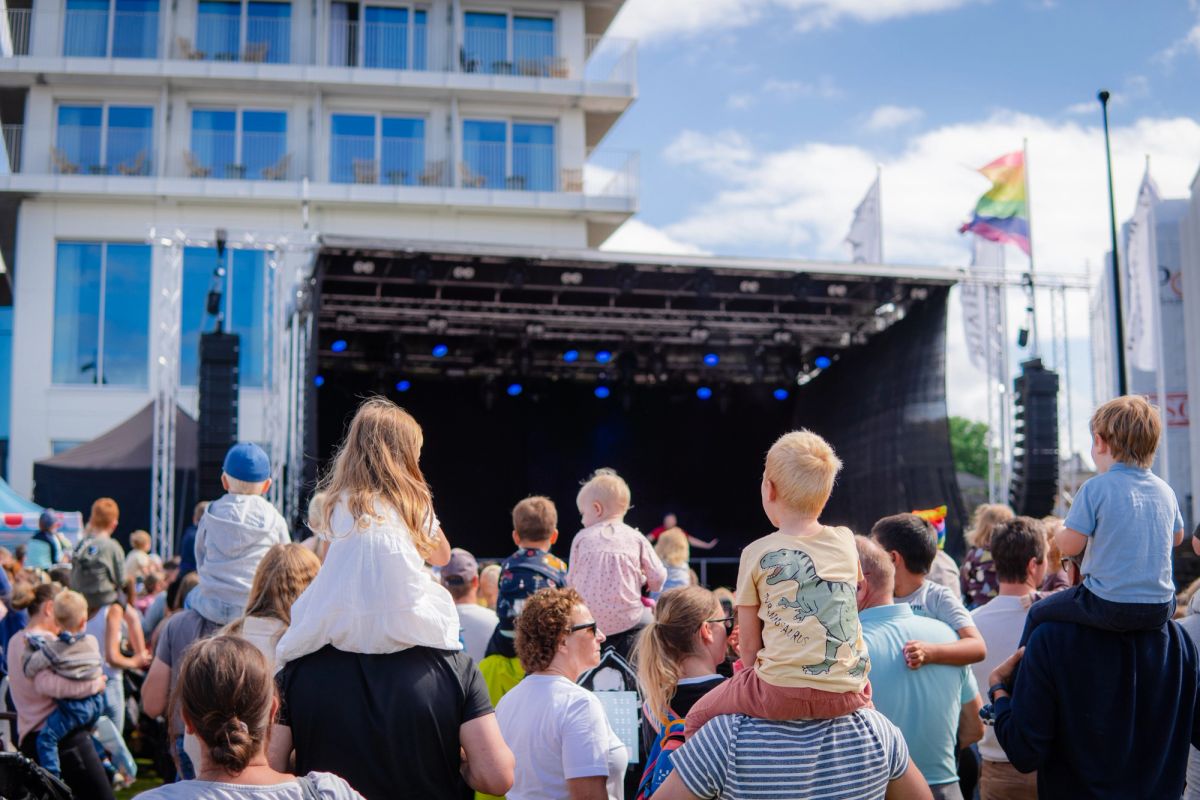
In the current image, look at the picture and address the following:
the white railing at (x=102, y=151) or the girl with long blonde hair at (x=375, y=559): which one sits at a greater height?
the white railing at (x=102, y=151)

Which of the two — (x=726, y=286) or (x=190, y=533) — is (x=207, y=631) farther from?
(x=726, y=286)

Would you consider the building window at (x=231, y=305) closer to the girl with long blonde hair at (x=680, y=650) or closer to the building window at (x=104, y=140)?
the building window at (x=104, y=140)

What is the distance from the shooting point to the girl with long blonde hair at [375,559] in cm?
239

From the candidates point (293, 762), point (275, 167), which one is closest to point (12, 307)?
point (275, 167)

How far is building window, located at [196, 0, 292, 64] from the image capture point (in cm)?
2345

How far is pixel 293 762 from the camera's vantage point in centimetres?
243

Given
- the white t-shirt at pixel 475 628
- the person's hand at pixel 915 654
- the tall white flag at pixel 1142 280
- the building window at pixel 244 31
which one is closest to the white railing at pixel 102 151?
the building window at pixel 244 31

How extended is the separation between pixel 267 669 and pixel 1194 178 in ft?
60.6

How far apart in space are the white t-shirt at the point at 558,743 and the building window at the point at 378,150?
21608 mm

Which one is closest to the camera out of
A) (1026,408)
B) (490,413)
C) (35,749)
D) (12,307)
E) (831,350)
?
(35,749)

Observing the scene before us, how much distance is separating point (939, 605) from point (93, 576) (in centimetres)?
553

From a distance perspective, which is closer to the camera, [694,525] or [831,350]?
[831,350]

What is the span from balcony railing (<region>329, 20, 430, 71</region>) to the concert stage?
972cm

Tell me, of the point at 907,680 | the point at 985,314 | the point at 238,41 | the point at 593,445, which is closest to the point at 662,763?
the point at 907,680
